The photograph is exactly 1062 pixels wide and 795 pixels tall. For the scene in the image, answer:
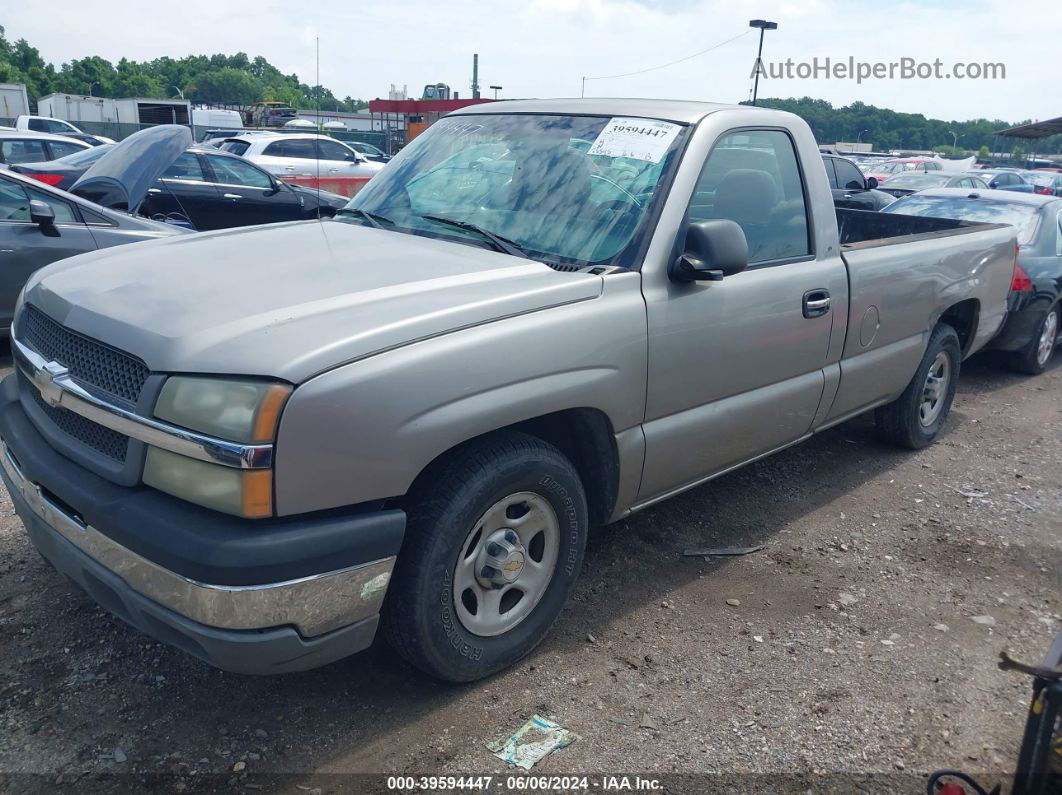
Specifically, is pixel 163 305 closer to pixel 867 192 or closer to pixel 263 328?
pixel 263 328

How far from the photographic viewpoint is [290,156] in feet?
55.8

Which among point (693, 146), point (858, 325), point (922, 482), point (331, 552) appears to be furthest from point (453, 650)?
point (922, 482)

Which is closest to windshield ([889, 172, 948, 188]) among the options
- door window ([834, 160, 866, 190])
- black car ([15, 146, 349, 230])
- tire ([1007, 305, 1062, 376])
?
door window ([834, 160, 866, 190])

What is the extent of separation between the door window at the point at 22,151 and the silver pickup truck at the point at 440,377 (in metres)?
11.1

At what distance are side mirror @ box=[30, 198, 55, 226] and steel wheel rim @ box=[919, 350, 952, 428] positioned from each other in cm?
615

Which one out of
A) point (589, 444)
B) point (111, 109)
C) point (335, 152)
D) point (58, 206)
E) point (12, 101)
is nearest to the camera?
point (589, 444)

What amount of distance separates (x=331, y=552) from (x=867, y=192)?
1462 cm

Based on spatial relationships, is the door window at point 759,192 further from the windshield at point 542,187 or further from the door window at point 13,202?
the door window at point 13,202

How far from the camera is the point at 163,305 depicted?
8.71 feet

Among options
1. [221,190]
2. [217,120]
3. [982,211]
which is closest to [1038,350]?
[982,211]

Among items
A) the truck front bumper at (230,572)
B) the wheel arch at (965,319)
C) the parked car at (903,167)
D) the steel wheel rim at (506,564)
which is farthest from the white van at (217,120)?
the truck front bumper at (230,572)

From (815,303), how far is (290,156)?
14903mm

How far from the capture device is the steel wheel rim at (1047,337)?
766cm

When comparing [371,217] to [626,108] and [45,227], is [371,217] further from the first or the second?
[45,227]
